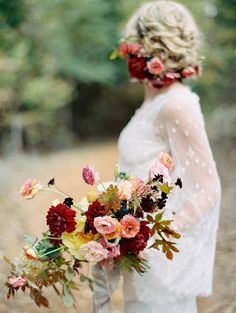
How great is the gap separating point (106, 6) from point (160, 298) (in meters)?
13.4

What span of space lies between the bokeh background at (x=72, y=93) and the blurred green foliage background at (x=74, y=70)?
2cm

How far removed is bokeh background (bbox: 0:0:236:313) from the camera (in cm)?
1071

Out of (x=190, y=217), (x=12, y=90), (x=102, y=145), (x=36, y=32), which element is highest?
(x=190, y=217)

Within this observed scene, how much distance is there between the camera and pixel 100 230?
6.93 feet

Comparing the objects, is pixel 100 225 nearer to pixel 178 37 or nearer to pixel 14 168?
pixel 178 37

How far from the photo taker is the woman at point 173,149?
2.61 meters

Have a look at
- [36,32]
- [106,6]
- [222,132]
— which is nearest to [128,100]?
[106,6]

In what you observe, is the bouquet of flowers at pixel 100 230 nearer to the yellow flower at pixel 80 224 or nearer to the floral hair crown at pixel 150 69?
the yellow flower at pixel 80 224

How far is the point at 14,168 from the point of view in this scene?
12.0 metres

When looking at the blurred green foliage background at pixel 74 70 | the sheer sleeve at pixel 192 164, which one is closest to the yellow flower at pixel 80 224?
the sheer sleeve at pixel 192 164

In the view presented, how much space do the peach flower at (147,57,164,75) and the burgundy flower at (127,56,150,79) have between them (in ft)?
0.17

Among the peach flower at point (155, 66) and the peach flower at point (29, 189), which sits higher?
the peach flower at point (155, 66)

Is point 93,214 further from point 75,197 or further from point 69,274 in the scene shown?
point 75,197

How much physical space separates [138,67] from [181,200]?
705 millimetres
